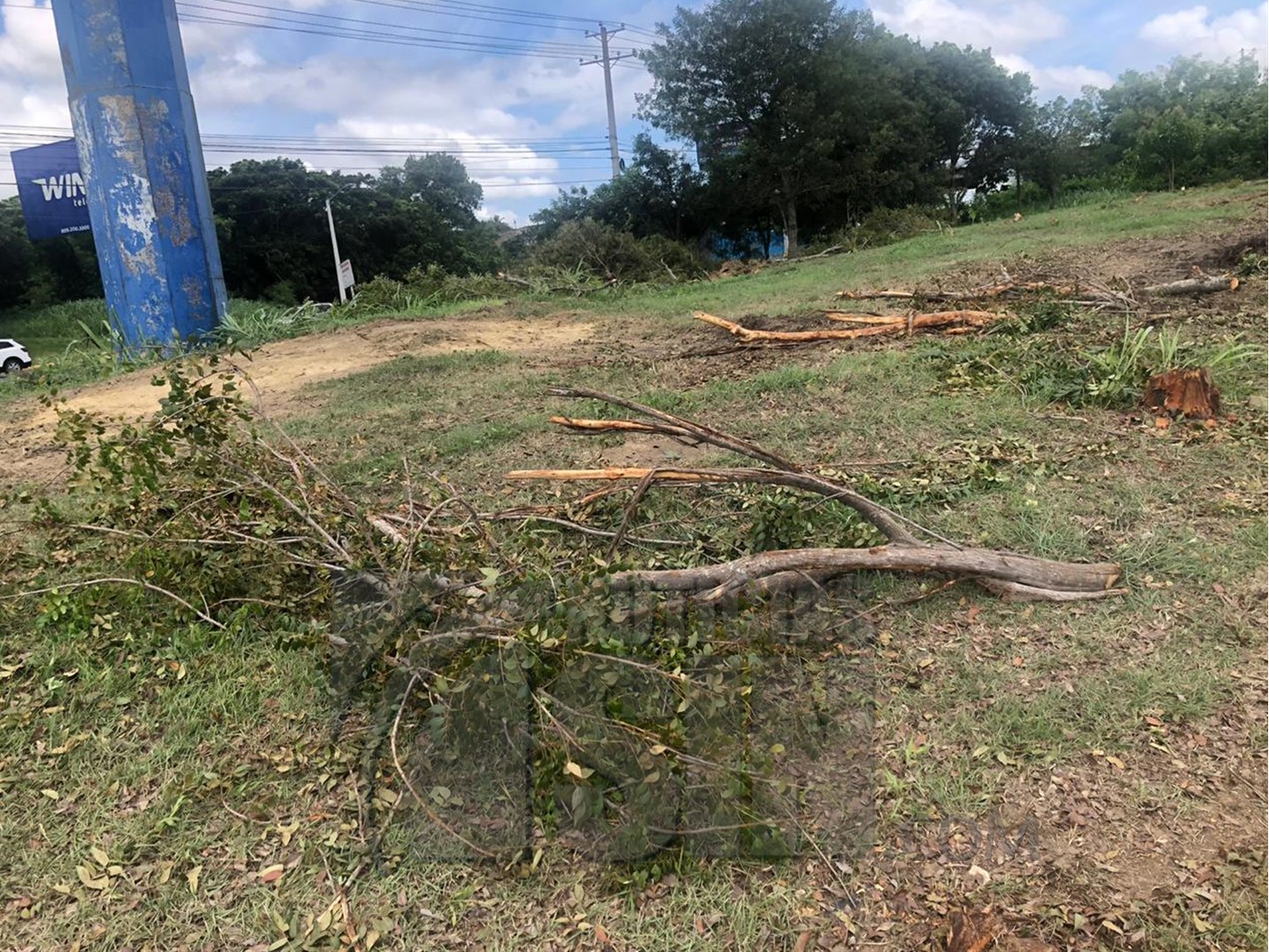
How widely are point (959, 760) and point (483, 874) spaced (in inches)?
44.9

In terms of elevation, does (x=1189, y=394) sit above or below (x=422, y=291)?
below

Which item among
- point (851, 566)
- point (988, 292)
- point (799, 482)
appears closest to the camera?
point (851, 566)

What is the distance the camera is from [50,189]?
1314 cm

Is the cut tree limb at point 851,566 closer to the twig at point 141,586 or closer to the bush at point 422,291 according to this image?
the twig at point 141,586

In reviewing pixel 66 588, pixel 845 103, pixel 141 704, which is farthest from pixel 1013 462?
pixel 845 103

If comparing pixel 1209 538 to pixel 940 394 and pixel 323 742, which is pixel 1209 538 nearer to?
pixel 940 394

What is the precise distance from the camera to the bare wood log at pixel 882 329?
20.6 ft

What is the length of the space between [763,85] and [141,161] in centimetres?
1754

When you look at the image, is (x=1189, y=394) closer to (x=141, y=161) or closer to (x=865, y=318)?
(x=865, y=318)

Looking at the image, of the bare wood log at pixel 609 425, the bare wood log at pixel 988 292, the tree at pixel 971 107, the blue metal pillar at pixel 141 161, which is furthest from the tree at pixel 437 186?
the bare wood log at pixel 609 425

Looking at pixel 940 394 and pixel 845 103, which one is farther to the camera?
pixel 845 103

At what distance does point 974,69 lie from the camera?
26953 millimetres

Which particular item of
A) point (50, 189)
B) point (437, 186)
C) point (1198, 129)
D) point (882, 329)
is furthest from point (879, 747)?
point (437, 186)

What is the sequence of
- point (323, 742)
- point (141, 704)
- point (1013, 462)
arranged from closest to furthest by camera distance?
point (323, 742) → point (141, 704) → point (1013, 462)
